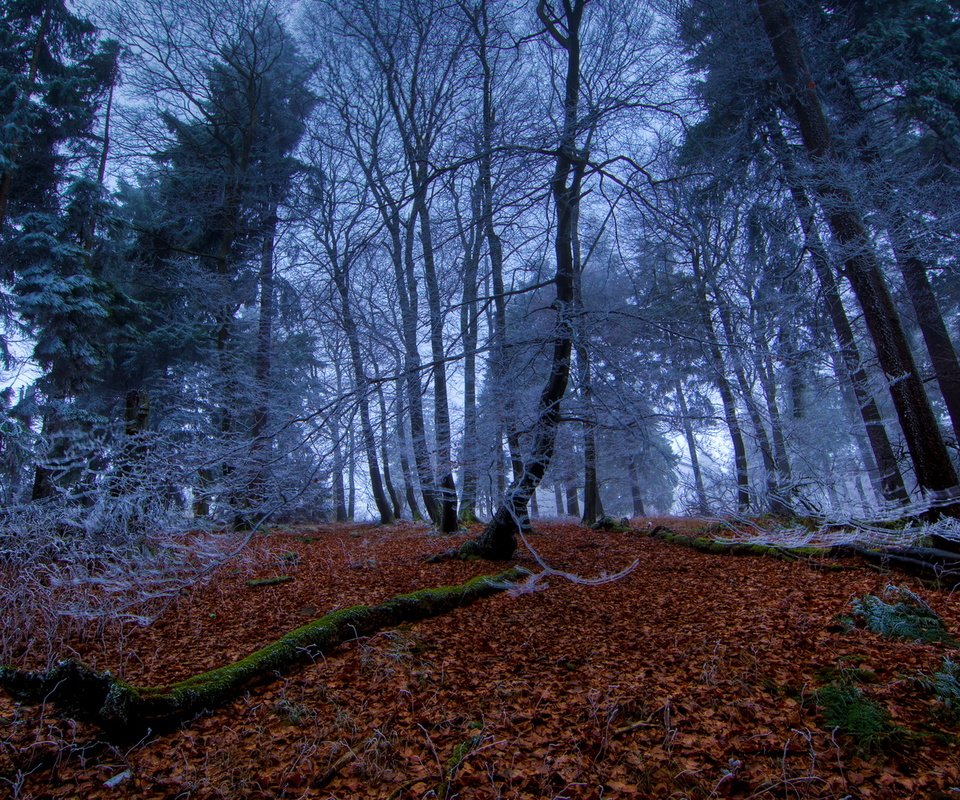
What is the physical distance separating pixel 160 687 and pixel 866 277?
305 inches

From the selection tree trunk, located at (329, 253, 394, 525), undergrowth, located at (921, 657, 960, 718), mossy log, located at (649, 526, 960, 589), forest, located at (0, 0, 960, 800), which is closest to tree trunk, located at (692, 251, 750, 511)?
forest, located at (0, 0, 960, 800)

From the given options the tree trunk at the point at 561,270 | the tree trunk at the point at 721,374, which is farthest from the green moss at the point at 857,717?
the tree trunk at the point at 561,270

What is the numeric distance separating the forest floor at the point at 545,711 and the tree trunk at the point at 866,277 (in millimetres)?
1368

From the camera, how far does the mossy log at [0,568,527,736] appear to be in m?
2.80

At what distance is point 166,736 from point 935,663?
15.4 feet

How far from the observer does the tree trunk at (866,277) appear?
5234mm

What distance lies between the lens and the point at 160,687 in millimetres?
3016

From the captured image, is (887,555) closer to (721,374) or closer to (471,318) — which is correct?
(721,374)

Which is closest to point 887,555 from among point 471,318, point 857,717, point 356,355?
point 857,717

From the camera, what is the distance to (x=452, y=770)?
246 cm

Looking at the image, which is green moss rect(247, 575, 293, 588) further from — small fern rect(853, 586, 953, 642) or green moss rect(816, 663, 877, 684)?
small fern rect(853, 586, 953, 642)

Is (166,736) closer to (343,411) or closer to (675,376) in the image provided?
(343,411)

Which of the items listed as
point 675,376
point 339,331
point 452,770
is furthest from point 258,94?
point 452,770

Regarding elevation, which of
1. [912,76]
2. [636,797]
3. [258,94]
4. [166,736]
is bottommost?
[636,797]
